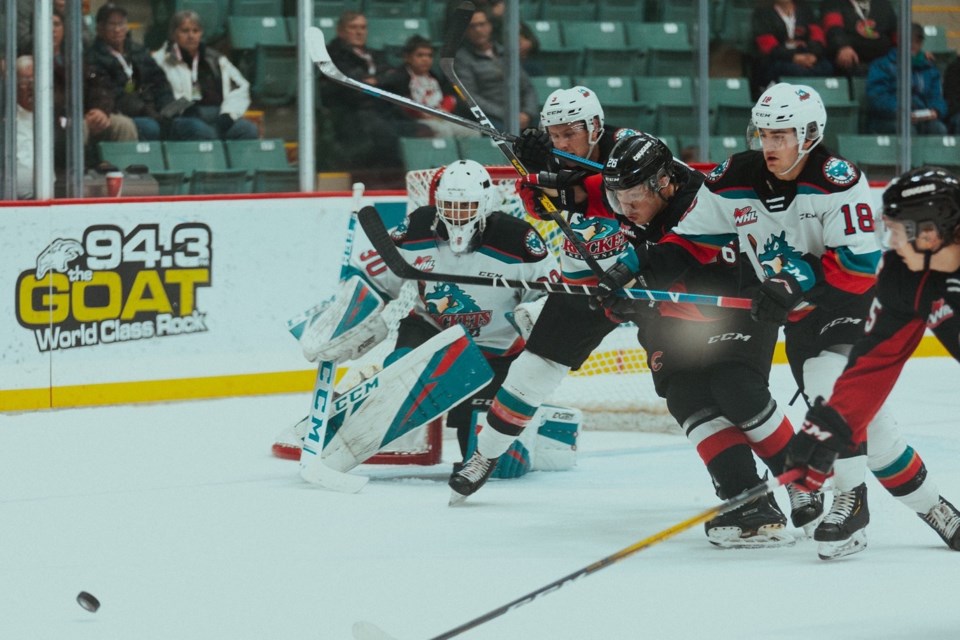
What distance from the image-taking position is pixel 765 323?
11.0 feet

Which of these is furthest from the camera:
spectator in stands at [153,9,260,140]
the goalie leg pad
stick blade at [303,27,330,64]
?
spectator in stands at [153,9,260,140]

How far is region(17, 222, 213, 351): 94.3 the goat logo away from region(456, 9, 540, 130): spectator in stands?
1.30 m

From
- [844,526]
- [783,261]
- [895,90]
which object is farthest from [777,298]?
[895,90]

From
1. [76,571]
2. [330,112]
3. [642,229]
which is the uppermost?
[330,112]

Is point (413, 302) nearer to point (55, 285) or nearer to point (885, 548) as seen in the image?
point (55, 285)

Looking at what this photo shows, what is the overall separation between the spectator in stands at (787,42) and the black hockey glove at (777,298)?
11.8 ft

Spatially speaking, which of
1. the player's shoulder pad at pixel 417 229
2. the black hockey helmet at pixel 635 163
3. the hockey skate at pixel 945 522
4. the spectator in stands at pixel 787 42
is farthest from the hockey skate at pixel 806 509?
the spectator in stands at pixel 787 42

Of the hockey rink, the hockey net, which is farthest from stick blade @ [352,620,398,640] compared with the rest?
the hockey net

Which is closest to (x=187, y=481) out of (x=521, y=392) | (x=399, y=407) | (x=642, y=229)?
(x=399, y=407)

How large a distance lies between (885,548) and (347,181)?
124 inches

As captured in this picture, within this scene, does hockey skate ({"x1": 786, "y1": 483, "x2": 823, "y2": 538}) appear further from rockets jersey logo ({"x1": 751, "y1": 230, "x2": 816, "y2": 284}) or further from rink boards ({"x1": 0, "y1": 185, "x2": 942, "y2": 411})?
rink boards ({"x1": 0, "y1": 185, "x2": 942, "y2": 411})

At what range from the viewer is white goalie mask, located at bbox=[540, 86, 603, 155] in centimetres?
402

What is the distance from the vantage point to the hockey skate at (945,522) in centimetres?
322

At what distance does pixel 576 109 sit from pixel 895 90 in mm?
3280
